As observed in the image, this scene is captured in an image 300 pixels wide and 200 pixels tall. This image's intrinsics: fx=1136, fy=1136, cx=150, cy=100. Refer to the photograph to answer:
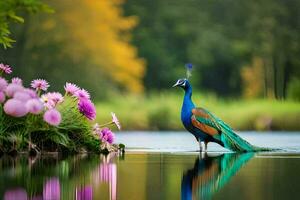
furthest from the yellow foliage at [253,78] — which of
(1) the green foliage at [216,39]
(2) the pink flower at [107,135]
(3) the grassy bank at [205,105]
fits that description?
(2) the pink flower at [107,135]

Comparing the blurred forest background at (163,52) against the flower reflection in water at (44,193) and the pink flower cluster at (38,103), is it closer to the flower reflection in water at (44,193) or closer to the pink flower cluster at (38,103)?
the pink flower cluster at (38,103)

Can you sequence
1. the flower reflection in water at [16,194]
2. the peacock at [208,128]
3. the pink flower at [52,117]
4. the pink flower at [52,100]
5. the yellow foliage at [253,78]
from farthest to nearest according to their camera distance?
the yellow foliage at [253,78]
the peacock at [208,128]
the pink flower at [52,100]
the pink flower at [52,117]
the flower reflection in water at [16,194]

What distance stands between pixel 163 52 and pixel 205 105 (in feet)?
9.49

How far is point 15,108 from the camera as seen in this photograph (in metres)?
12.2

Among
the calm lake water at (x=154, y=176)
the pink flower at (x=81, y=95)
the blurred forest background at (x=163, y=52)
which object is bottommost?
the calm lake water at (x=154, y=176)

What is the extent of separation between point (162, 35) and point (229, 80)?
2360 mm

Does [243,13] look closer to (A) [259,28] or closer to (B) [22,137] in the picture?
(A) [259,28]

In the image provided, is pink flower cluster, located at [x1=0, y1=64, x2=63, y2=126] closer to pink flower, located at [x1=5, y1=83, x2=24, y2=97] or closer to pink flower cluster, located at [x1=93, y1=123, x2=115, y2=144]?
pink flower, located at [x1=5, y1=83, x2=24, y2=97]

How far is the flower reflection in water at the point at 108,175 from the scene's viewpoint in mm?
8236

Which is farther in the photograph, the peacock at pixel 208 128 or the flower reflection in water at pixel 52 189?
the peacock at pixel 208 128

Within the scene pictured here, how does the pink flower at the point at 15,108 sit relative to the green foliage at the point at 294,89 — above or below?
below

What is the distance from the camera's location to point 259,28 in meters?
30.9

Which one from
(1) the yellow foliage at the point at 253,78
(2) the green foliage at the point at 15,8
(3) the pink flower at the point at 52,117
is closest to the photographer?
(2) the green foliage at the point at 15,8

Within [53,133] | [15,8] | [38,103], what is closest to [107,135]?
[53,133]
